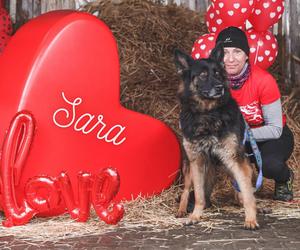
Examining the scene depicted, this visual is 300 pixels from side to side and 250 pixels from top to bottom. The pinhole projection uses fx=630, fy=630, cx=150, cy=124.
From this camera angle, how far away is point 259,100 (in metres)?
5.27

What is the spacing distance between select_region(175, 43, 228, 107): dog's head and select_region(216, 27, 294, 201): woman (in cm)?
30

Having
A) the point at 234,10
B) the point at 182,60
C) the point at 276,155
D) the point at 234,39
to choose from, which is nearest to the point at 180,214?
the point at 276,155

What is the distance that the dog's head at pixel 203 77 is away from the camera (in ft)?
15.4

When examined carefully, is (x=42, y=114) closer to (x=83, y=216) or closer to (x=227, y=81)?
(x=83, y=216)

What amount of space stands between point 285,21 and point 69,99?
11.6 feet

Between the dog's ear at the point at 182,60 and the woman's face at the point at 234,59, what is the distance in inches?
16.3

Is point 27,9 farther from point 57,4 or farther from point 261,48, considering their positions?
point 261,48

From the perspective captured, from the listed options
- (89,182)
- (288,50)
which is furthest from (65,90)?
(288,50)

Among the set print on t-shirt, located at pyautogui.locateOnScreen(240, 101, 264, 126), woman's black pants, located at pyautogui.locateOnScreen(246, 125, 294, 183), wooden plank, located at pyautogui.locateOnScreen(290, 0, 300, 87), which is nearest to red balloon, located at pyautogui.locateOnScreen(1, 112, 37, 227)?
print on t-shirt, located at pyautogui.locateOnScreen(240, 101, 264, 126)

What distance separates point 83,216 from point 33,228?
1.26 ft

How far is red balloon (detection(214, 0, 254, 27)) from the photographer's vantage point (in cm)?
564

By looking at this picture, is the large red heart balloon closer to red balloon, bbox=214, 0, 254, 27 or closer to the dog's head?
the dog's head

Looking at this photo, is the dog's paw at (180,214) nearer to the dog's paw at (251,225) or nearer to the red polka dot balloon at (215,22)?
the dog's paw at (251,225)

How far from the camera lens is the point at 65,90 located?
506 cm
